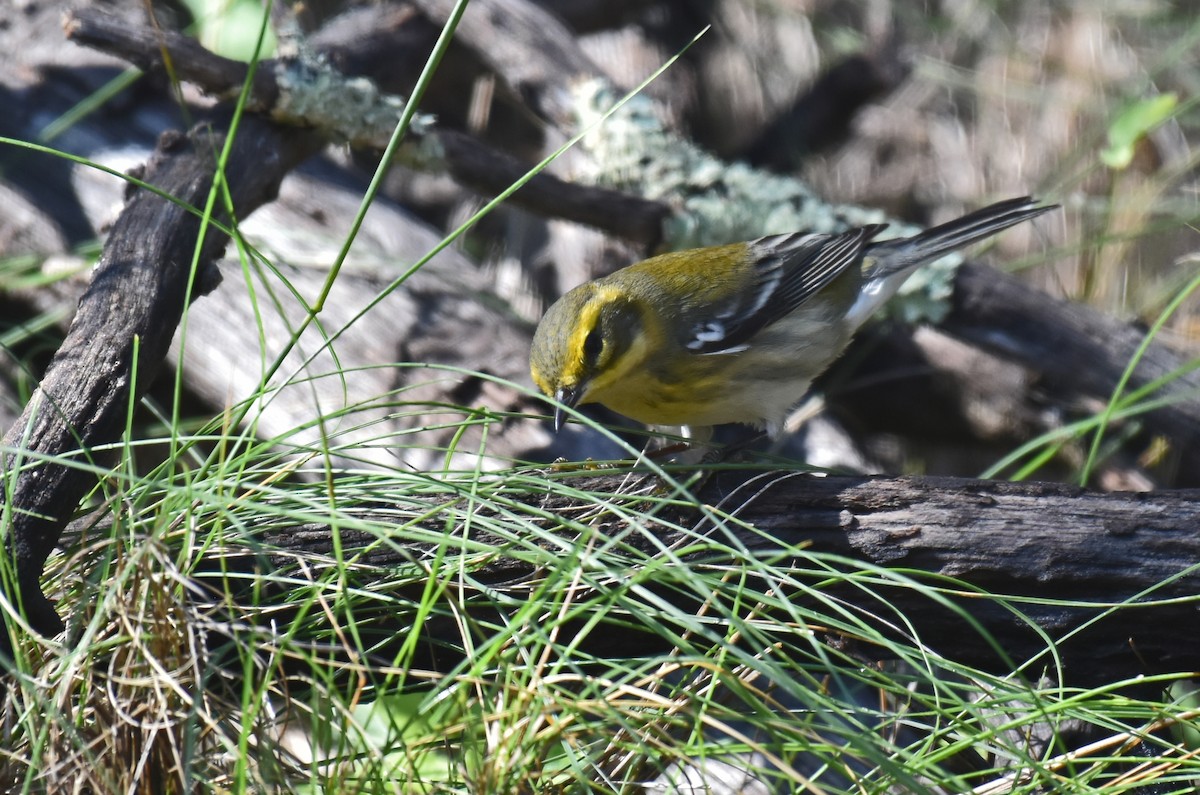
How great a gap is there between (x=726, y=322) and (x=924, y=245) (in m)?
0.90

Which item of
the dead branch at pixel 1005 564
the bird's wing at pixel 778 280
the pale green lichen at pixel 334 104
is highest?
the pale green lichen at pixel 334 104

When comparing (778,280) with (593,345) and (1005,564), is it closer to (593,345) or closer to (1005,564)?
(593,345)

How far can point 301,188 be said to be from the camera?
4.54 meters

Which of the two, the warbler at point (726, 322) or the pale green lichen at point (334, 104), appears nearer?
the warbler at point (726, 322)

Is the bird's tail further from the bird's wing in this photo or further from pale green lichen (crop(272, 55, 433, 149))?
pale green lichen (crop(272, 55, 433, 149))

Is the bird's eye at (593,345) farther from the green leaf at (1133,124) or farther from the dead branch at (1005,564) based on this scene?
the green leaf at (1133,124)

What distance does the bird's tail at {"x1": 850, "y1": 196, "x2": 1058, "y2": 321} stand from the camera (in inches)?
151

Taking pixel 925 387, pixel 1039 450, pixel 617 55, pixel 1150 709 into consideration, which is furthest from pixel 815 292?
pixel 617 55

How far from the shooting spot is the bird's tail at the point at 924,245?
3.84 m

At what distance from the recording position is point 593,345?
3076 millimetres

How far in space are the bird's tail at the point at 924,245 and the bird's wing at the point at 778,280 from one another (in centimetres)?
10

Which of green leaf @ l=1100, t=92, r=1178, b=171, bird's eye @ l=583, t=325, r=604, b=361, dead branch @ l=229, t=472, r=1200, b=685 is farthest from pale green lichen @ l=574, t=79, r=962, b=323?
dead branch @ l=229, t=472, r=1200, b=685

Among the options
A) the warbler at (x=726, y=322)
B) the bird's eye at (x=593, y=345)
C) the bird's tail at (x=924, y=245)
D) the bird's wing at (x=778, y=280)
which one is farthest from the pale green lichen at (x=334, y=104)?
the bird's tail at (x=924, y=245)

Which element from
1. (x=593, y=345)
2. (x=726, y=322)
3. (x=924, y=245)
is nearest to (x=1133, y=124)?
(x=924, y=245)
